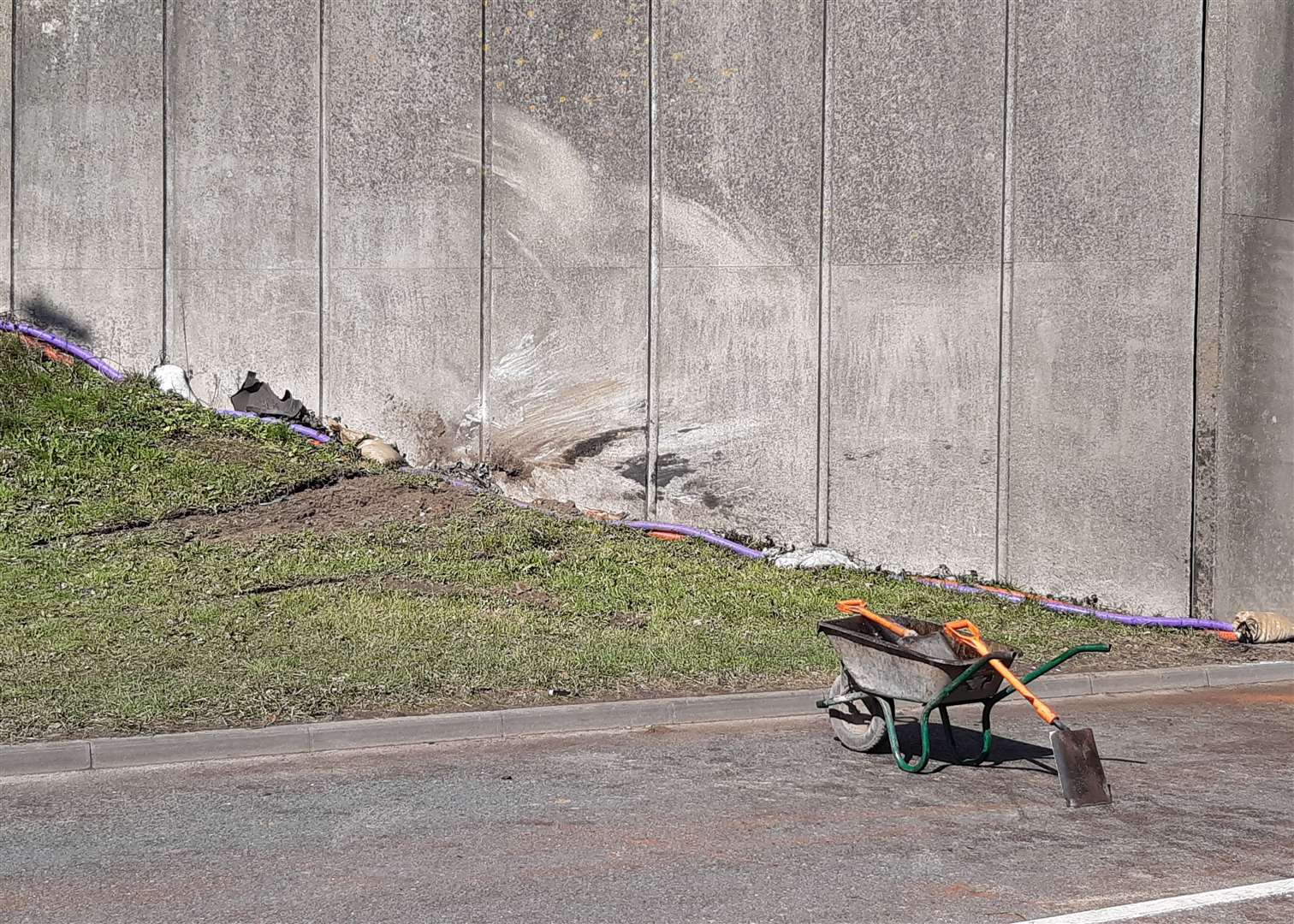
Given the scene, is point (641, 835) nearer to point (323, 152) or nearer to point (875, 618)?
point (875, 618)

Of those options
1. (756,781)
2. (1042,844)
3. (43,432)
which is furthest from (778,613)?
(43,432)

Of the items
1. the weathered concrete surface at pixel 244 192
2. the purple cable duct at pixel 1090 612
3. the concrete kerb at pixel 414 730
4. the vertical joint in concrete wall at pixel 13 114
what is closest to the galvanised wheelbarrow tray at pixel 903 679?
the concrete kerb at pixel 414 730

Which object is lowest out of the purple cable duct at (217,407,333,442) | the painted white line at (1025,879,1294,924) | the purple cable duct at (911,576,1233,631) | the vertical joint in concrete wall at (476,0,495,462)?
the purple cable duct at (911,576,1233,631)

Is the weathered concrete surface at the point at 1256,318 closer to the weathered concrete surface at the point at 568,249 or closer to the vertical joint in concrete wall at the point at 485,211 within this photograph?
the weathered concrete surface at the point at 568,249

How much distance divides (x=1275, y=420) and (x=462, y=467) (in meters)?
8.09

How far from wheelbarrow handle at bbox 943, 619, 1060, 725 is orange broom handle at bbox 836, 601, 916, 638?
0.75 feet

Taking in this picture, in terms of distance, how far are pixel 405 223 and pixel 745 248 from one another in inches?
149

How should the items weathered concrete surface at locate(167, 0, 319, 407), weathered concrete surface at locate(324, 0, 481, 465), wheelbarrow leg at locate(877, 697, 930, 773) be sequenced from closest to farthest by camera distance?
1. wheelbarrow leg at locate(877, 697, 930, 773)
2. weathered concrete surface at locate(324, 0, 481, 465)
3. weathered concrete surface at locate(167, 0, 319, 407)

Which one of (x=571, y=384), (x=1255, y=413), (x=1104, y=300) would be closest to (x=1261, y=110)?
(x=1104, y=300)

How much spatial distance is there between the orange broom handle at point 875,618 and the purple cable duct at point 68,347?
10440mm

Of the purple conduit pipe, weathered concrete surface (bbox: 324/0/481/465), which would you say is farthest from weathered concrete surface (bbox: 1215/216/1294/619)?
the purple conduit pipe

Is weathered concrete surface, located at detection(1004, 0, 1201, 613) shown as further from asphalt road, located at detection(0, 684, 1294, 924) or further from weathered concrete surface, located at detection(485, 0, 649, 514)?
asphalt road, located at detection(0, 684, 1294, 924)

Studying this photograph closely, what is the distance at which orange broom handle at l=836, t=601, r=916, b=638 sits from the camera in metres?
7.63

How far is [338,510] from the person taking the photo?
43.2 feet
